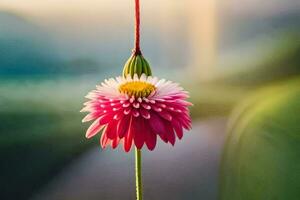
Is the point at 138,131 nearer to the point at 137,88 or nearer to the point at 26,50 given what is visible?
the point at 137,88

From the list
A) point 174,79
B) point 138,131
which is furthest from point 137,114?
point 174,79

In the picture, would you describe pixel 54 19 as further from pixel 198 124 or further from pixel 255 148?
pixel 255 148

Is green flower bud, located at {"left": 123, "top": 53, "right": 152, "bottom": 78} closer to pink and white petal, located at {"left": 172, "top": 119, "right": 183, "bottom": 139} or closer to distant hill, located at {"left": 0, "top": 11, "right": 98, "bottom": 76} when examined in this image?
pink and white petal, located at {"left": 172, "top": 119, "right": 183, "bottom": 139}

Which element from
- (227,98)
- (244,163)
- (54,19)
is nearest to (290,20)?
(227,98)

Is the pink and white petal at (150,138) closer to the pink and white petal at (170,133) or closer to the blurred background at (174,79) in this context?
Result: the pink and white petal at (170,133)

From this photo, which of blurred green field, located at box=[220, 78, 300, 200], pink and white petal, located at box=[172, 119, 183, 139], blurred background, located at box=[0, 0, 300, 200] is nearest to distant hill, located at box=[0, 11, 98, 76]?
blurred background, located at box=[0, 0, 300, 200]

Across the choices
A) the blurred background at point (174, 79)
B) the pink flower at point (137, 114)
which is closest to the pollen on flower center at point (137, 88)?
the pink flower at point (137, 114)
